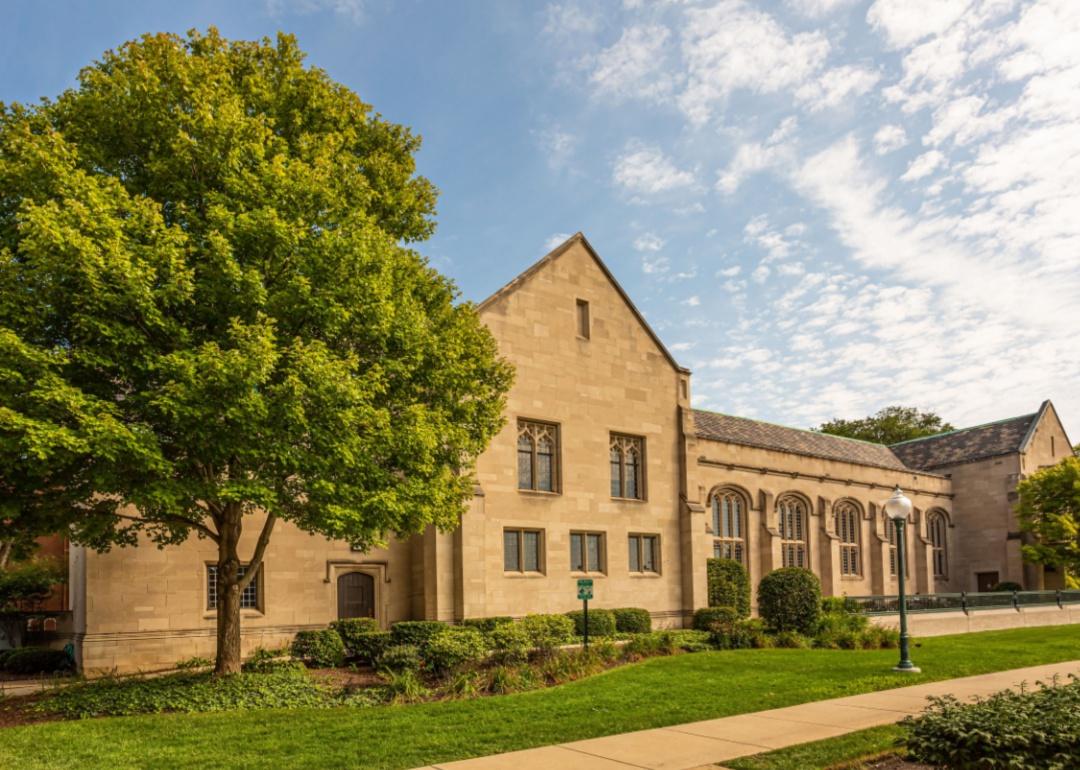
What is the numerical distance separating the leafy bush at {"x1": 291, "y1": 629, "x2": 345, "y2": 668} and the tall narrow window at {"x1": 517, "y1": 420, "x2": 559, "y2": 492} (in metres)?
8.12

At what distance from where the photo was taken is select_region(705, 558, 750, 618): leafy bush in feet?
111

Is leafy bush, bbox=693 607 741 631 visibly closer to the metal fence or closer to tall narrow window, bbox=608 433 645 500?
tall narrow window, bbox=608 433 645 500

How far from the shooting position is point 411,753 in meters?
10.6

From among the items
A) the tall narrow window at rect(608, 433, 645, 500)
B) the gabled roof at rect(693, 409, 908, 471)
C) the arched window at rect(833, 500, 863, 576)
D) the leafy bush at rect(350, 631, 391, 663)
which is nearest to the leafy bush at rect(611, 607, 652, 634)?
the tall narrow window at rect(608, 433, 645, 500)

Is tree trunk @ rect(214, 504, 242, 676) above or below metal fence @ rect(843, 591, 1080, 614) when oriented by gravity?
above

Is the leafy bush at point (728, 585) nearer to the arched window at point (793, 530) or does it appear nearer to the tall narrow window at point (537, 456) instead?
the arched window at point (793, 530)

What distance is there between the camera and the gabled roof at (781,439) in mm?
41469

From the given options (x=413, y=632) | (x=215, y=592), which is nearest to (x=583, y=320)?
(x=413, y=632)

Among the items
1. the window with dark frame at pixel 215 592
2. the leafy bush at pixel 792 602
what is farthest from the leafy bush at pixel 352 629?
the leafy bush at pixel 792 602

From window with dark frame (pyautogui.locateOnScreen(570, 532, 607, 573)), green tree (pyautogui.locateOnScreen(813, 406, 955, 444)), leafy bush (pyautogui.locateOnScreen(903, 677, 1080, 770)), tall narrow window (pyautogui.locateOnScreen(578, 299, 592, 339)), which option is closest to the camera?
leafy bush (pyautogui.locateOnScreen(903, 677, 1080, 770))

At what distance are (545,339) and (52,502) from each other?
16.1 metres

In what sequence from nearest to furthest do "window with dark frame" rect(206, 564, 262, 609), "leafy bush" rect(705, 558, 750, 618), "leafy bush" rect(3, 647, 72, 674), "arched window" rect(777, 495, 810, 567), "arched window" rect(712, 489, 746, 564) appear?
"window with dark frame" rect(206, 564, 262, 609) < "leafy bush" rect(3, 647, 72, 674) < "leafy bush" rect(705, 558, 750, 618) < "arched window" rect(712, 489, 746, 564) < "arched window" rect(777, 495, 810, 567)

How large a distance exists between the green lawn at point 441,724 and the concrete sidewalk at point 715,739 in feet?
1.52

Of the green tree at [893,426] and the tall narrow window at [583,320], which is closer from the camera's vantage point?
the tall narrow window at [583,320]
